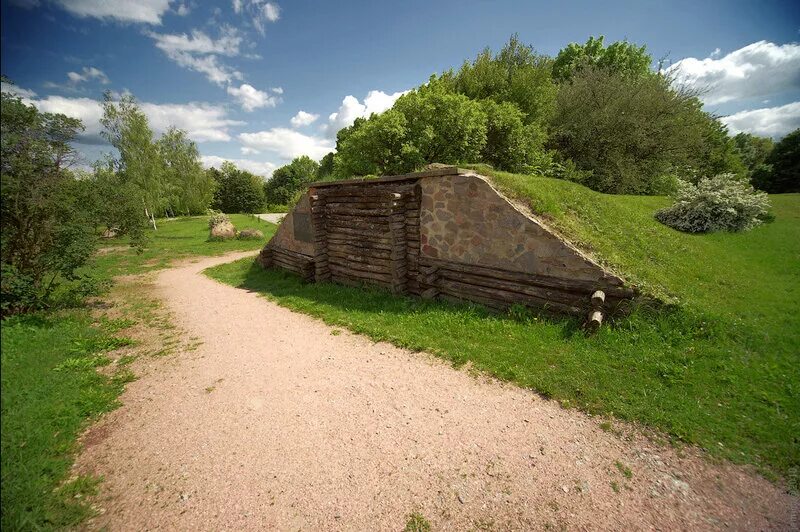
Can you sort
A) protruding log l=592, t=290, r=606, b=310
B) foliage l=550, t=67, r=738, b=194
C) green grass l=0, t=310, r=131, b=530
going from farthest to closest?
foliage l=550, t=67, r=738, b=194 → protruding log l=592, t=290, r=606, b=310 → green grass l=0, t=310, r=131, b=530

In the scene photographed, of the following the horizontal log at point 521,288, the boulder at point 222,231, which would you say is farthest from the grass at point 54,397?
the boulder at point 222,231

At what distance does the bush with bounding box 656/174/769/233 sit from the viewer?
10523 mm

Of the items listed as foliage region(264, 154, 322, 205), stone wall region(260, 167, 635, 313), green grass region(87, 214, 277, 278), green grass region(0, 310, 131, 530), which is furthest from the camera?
foliage region(264, 154, 322, 205)

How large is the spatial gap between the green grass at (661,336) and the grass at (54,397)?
400 cm

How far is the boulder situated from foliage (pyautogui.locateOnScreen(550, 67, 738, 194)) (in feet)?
77.6

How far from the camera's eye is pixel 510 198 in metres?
7.50

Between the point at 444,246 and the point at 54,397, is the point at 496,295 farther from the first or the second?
the point at 54,397

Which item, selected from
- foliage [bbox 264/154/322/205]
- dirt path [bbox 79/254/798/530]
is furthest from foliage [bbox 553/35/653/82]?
foliage [bbox 264/154/322/205]

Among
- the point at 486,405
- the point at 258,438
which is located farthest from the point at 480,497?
the point at 258,438

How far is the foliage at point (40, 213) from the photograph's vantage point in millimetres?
5484

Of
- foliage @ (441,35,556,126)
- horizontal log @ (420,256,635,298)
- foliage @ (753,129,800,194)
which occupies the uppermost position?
foliage @ (441,35,556,126)

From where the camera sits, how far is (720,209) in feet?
35.0

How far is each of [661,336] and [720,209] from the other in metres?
8.48

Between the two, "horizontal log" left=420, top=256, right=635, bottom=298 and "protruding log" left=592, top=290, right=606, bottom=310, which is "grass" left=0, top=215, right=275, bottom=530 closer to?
"horizontal log" left=420, top=256, right=635, bottom=298
